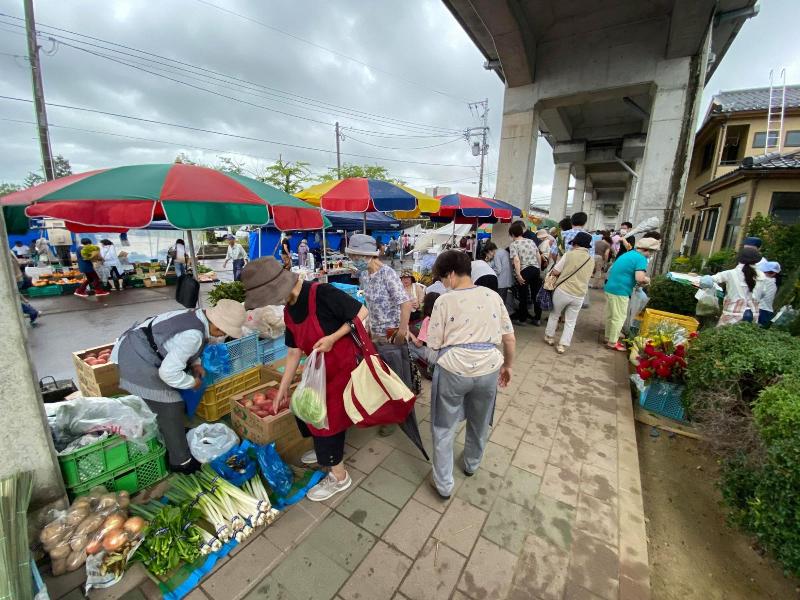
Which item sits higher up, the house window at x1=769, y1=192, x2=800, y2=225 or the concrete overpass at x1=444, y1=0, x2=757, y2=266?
the concrete overpass at x1=444, y1=0, x2=757, y2=266

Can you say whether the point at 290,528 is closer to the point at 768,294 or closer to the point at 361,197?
the point at 361,197

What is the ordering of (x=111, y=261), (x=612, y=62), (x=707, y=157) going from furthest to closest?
(x=707, y=157), (x=111, y=261), (x=612, y=62)

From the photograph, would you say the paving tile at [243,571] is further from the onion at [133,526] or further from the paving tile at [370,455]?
the paving tile at [370,455]

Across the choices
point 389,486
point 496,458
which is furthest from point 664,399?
point 389,486

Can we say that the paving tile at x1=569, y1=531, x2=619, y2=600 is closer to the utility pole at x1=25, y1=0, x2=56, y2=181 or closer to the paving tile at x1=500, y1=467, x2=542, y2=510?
the paving tile at x1=500, y1=467, x2=542, y2=510

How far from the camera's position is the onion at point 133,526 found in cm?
207

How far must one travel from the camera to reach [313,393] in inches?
87.4

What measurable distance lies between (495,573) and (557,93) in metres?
10.6

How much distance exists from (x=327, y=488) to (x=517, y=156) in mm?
10008

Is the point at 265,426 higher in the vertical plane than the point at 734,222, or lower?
lower

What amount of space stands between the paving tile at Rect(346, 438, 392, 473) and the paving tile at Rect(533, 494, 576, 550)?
1.31 metres

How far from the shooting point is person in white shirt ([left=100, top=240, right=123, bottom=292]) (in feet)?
35.1

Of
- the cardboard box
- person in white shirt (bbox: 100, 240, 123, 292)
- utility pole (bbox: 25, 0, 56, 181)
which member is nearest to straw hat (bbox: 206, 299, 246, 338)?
the cardboard box

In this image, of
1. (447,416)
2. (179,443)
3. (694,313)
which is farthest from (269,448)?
(694,313)
